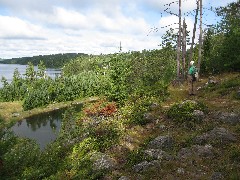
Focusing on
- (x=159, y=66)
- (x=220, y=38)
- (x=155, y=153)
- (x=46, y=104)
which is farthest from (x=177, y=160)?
(x=46, y=104)

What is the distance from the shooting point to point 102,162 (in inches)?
648

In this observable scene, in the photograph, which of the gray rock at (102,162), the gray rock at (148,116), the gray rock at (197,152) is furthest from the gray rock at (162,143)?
the gray rock at (148,116)

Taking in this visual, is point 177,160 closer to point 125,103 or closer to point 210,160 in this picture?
point 210,160

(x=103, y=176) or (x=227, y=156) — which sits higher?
(x=227, y=156)

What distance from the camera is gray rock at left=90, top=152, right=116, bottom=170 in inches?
636

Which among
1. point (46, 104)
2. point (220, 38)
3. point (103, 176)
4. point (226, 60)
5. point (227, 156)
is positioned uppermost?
point (220, 38)

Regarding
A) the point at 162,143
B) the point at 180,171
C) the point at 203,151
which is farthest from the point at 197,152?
the point at 162,143

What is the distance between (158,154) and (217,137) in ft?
11.8

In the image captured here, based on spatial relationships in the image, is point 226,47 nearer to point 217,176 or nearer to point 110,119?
point 110,119

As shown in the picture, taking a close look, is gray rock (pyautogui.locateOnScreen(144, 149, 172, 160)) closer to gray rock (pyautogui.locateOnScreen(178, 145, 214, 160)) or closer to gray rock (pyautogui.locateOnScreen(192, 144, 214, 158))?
gray rock (pyautogui.locateOnScreen(178, 145, 214, 160))

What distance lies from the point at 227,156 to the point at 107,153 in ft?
21.7

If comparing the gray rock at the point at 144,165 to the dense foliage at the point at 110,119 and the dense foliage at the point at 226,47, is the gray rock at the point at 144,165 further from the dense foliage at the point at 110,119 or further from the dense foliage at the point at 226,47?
the dense foliage at the point at 226,47

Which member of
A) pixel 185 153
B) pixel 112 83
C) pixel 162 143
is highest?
pixel 112 83

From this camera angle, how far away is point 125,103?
29.0 metres
